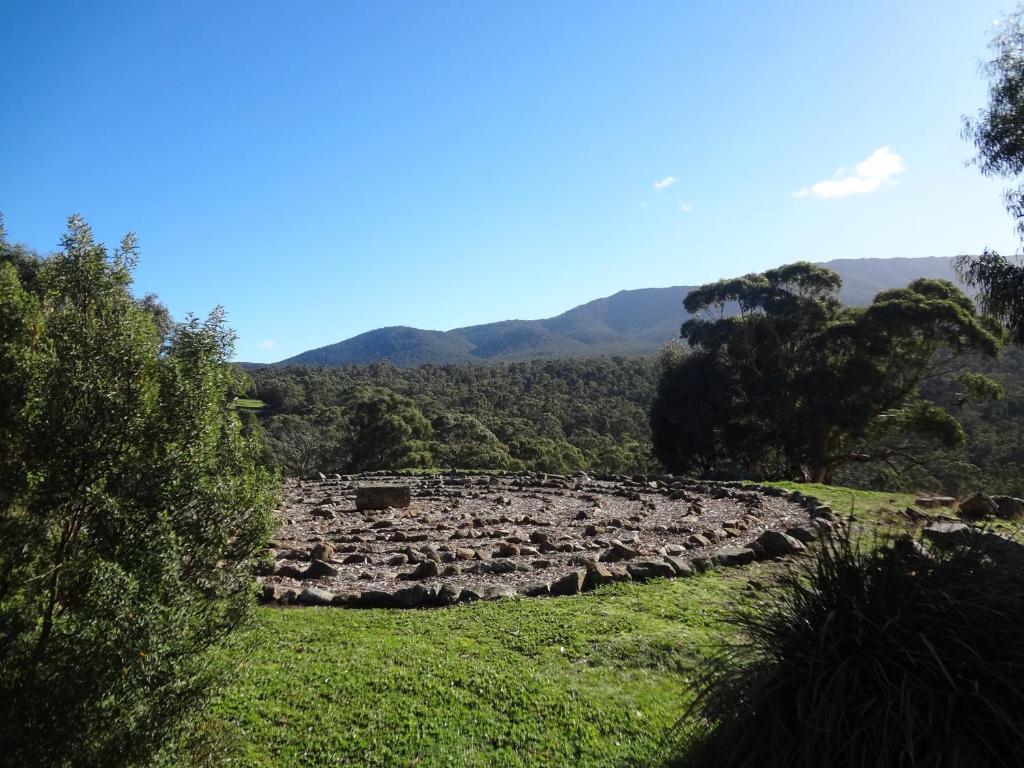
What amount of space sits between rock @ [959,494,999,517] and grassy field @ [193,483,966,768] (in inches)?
337

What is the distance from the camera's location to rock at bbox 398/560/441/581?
9586mm

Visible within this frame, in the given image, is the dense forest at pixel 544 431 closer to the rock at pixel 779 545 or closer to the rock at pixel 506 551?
the rock at pixel 506 551

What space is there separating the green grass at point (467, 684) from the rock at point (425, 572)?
6.08ft

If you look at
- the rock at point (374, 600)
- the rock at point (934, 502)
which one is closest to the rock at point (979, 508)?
the rock at point (934, 502)

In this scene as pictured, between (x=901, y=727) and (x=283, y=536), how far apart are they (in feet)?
43.3

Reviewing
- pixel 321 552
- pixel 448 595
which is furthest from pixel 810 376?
pixel 321 552

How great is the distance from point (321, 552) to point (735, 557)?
7.77 m

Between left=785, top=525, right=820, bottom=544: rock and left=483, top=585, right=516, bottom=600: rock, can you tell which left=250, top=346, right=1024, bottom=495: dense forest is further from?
left=483, top=585, right=516, bottom=600: rock

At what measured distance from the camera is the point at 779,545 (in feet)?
32.4

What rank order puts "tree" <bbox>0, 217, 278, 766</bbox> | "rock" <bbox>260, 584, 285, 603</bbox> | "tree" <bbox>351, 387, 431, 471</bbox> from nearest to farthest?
"tree" <bbox>0, 217, 278, 766</bbox> < "rock" <bbox>260, 584, 285, 603</bbox> < "tree" <bbox>351, 387, 431, 471</bbox>

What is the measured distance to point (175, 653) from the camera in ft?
11.2

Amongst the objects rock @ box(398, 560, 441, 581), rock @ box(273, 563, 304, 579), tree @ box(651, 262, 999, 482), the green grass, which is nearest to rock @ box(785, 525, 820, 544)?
the green grass

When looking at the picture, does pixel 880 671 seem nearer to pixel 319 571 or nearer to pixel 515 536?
pixel 319 571

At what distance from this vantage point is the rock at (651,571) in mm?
8852
